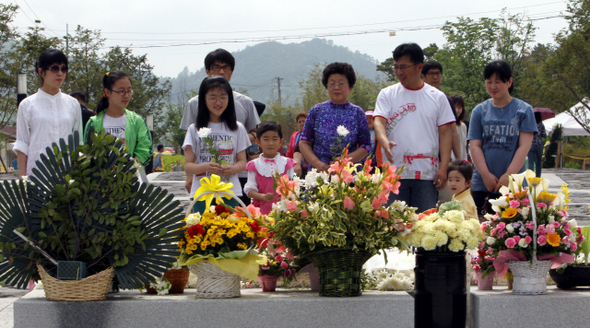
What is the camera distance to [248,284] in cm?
409

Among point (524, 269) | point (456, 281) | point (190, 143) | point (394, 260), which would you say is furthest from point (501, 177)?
point (190, 143)

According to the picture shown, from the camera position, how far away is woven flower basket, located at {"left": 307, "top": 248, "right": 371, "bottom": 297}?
3291mm

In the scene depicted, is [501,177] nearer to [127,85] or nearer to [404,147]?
[404,147]

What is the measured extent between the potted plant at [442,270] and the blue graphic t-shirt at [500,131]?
63.2 inches

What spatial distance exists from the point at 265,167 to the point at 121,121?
123 centimetres

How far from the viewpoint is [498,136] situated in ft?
15.5

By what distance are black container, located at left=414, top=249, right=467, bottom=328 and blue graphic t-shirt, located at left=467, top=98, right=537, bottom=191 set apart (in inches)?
66.6

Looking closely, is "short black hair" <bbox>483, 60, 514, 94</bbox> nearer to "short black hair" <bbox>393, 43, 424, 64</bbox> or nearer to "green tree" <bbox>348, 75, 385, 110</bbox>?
"short black hair" <bbox>393, 43, 424, 64</bbox>

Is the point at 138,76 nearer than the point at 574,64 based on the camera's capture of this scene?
No

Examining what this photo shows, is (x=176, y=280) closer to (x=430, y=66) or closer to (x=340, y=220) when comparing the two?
(x=340, y=220)

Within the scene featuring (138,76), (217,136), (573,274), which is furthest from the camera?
(138,76)

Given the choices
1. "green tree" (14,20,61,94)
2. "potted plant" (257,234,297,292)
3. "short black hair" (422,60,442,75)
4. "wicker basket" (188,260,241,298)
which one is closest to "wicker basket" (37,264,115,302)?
"wicker basket" (188,260,241,298)

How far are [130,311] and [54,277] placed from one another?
0.49 m

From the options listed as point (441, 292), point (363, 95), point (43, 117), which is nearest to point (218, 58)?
point (43, 117)
